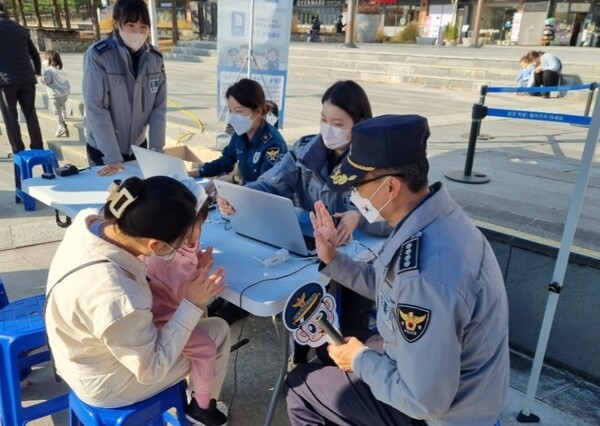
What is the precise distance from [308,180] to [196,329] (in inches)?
37.7

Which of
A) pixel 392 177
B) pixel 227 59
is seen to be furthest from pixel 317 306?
pixel 227 59

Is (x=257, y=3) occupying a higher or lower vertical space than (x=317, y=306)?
higher

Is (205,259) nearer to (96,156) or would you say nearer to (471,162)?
(96,156)

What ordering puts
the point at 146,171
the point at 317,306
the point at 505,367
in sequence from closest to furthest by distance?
1. the point at 505,367
2. the point at 317,306
3. the point at 146,171

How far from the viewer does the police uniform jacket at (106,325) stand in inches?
48.3

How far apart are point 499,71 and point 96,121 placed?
1070cm

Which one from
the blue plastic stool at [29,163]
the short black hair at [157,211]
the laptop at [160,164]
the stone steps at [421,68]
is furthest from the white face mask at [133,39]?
the stone steps at [421,68]

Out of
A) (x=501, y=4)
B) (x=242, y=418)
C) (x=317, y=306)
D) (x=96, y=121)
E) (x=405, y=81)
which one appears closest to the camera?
(x=317, y=306)

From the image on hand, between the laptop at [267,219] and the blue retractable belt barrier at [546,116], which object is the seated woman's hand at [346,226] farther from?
the blue retractable belt barrier at [546,116]

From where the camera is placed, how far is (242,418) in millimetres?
2018

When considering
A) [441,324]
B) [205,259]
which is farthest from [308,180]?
[441,324]

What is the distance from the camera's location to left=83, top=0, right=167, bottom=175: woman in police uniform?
2.79m

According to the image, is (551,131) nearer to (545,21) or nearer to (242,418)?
(242,418)

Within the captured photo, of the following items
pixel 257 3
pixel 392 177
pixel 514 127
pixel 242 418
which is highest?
pixel 257 3
